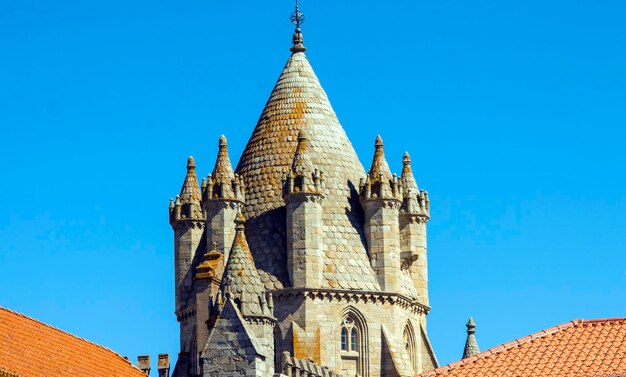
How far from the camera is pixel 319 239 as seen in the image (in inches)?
3231

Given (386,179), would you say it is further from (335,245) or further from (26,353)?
(26,353)

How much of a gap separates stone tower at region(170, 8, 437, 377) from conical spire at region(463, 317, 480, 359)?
207 cm

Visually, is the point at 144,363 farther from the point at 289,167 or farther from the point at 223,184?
the point at 289,167

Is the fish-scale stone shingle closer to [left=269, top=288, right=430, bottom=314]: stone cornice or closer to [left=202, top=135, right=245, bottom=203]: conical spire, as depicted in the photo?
[left=269, top=288, right=430, bottom=314]: stone cornice

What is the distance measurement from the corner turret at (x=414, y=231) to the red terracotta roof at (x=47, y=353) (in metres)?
21.6

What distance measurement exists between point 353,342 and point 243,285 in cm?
1437

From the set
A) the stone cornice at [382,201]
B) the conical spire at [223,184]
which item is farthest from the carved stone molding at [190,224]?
the stone cornice at [382,201]

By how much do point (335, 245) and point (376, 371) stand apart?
449cm

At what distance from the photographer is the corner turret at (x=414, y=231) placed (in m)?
84.8

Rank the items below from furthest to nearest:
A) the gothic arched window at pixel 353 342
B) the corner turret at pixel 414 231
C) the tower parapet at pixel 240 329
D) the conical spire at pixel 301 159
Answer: the corner turret at pixel 414 231, the conical spire at pixel 301 159, the gothic arched window at pixel 353 342, the tower parapet at pixel 240 329

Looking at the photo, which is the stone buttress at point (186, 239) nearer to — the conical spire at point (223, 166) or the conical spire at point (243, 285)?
the conical spire at point (223, 166)

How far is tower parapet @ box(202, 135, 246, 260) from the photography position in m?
82.6

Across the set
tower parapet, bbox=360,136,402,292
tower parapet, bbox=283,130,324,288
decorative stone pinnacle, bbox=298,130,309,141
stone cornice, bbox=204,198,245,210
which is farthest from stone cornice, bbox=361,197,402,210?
stone cornice, bbox=204,198,245,210

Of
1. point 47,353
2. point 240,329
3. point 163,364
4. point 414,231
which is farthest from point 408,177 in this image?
point 47,353
